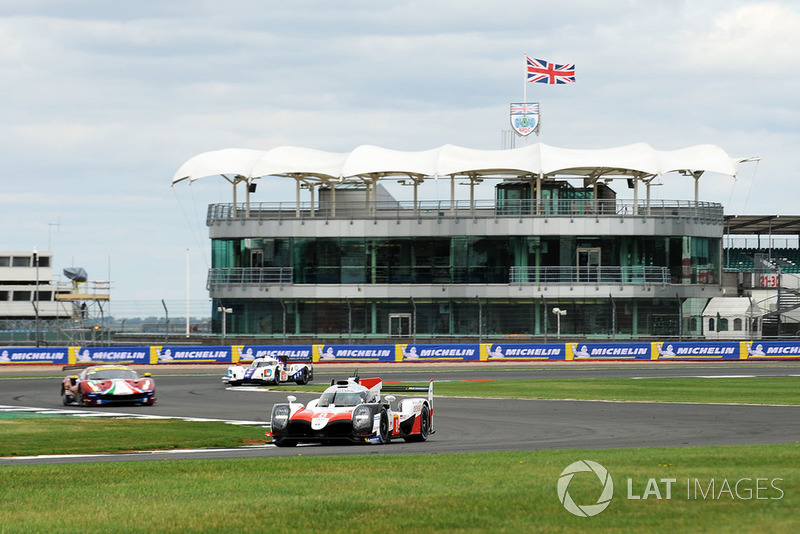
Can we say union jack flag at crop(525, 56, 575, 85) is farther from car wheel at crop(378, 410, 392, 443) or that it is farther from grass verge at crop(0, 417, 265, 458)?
car wheel at crop(378, 410, 392, 443)

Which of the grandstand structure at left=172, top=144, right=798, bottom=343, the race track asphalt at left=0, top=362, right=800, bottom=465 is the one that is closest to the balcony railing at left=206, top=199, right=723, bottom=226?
the grandstand structure at left=172, top=144, right=798, bottom=343

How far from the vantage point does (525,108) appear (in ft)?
264

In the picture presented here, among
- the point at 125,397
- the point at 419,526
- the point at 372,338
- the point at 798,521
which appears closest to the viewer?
the point at 798,521

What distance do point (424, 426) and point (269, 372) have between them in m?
22.3

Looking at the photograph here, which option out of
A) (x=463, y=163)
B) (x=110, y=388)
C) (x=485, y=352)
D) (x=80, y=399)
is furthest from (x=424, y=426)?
(x=463, y=163)

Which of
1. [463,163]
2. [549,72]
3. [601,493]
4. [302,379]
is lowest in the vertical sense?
[302,379]

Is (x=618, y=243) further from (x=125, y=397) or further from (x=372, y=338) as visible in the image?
(x=125, y=397)

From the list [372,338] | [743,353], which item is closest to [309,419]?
[743,353]

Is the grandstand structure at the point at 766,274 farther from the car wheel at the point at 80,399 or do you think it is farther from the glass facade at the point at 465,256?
the car wheel at the point at 80,399

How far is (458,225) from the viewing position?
72125mm

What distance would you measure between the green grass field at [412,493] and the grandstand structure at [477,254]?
169 ft

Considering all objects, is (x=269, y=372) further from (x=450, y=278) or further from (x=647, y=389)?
(x=450, y=278)

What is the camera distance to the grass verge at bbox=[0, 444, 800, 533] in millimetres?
10102

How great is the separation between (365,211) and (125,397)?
47188 mm
